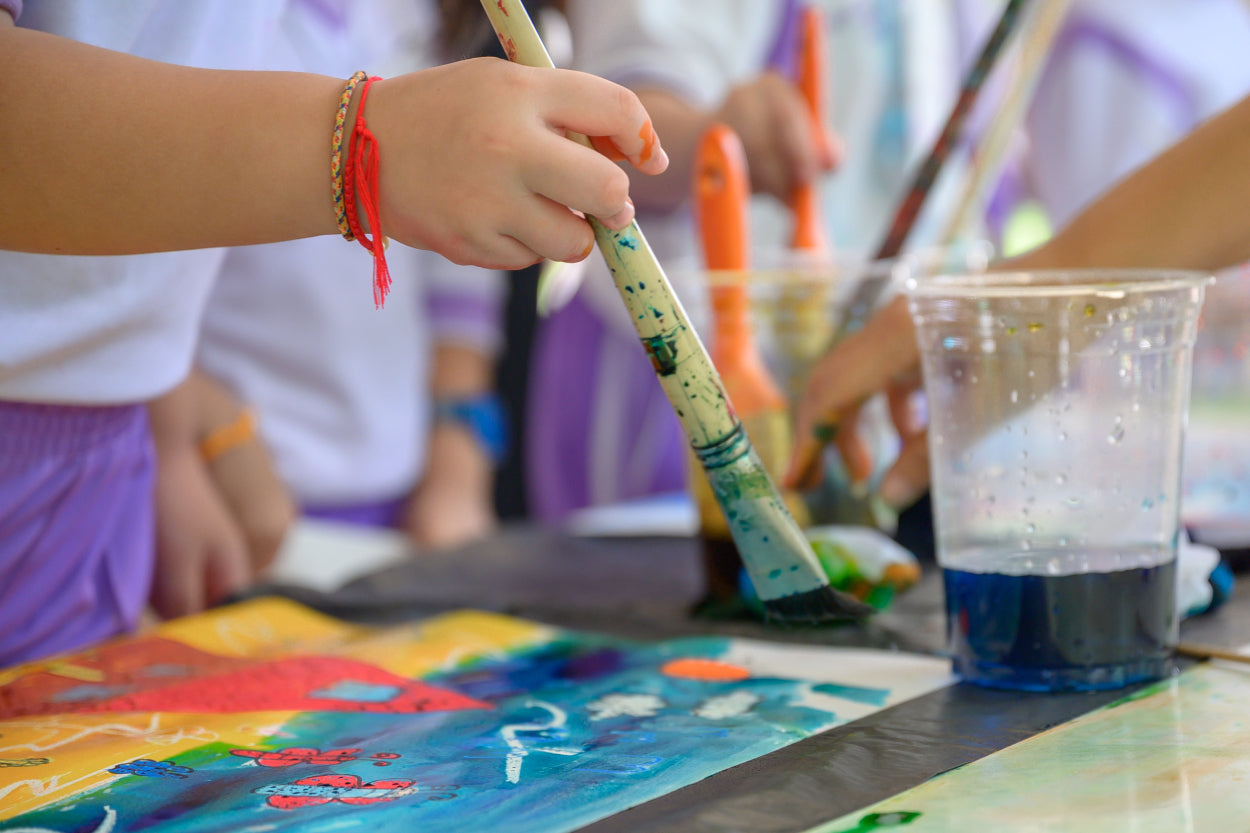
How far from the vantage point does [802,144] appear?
31.5 inches

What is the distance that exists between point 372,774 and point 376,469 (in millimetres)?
843

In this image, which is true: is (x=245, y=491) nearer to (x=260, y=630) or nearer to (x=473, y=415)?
(x=260, y=630)

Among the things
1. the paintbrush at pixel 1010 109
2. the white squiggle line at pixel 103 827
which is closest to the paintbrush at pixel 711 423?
the white squiggle line at pixel 103 827

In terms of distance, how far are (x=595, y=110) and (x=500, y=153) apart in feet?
0.12

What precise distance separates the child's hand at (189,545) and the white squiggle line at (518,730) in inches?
15.8

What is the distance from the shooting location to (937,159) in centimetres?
69

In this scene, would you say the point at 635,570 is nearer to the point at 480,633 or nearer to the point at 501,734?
the point at 480,633

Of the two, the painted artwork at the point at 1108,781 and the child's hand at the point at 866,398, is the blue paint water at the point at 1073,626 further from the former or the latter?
the child's hand at the point at 866,398

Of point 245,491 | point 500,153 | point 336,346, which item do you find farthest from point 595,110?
point 336,346

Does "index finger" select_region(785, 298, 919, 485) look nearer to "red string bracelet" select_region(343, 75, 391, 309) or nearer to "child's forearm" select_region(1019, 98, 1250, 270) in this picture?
"child's forearm" select_region(1019, 98, 1250, 270)

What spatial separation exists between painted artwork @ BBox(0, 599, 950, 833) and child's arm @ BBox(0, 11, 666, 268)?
186 mm

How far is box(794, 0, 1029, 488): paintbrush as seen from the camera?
2.15 feet

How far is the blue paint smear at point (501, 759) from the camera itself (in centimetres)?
37

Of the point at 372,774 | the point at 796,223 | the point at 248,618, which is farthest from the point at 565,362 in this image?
the point at 372,774
